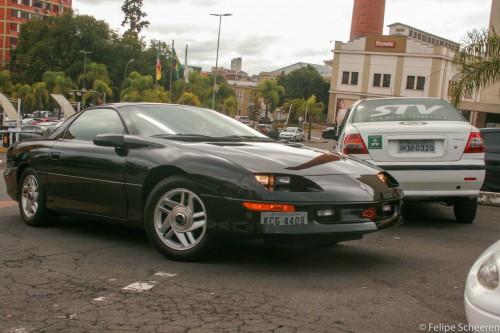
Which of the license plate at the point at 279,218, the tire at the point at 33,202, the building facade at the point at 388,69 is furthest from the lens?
the building facade at the point at 388,69

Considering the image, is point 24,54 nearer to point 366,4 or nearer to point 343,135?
point 366,4

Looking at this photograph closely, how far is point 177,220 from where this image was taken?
4.56m

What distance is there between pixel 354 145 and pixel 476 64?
753 centimetres

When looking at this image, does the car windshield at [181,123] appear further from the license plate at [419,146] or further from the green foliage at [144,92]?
the green foliage at [144,92]

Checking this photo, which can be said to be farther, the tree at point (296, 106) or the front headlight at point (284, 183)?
the tree at point (296, 106)

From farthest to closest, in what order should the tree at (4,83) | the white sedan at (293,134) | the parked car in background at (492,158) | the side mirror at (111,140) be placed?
the tree at (4,83), the white sedan at (293,134), the parked car in background at (492,158), the side mirror at (111,140)

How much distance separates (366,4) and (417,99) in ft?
393

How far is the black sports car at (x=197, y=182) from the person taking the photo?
13.9 ft

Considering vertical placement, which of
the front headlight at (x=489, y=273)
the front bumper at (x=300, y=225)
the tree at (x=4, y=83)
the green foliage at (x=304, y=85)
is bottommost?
the front bumper at (x=300, y=225)

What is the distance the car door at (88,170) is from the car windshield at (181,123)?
0.73 feet

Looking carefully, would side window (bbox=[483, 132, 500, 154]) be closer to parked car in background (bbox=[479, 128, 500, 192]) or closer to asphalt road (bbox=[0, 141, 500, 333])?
parked car in background (bbox=[479, 128, 500, 192])

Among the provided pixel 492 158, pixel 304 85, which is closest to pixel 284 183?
pixel 492 158

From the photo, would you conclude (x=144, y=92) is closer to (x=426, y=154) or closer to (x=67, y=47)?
(x=67, y=47)

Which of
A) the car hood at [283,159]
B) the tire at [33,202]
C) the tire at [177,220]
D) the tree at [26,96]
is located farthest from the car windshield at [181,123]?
the tree at [26,96]
